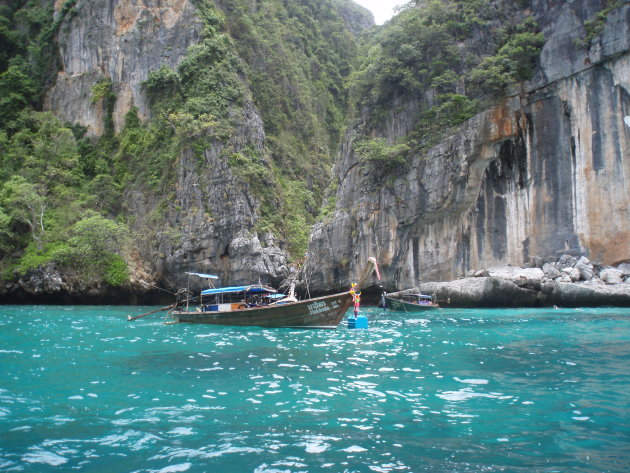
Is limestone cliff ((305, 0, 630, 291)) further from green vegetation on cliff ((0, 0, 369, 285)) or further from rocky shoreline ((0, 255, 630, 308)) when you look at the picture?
green vegetation on cliff ((0, 0, 369, 285))

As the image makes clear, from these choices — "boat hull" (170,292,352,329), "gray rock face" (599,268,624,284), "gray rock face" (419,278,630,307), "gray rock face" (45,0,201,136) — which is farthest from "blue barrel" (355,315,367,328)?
"gray rock face" (45,0,201,136)

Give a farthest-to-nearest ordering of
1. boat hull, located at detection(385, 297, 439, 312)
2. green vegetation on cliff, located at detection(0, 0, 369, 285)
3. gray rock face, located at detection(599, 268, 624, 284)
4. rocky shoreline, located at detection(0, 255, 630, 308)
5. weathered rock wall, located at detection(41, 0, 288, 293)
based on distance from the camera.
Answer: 1. weathered rock wall, located at detection(41, 0, 288, 293)
2. green vegetation on cliff, located at detection(0, 0, 369, 285)
3. boat hull, located at detection(385, 297, 439, 312)
4. gray rock face, located at detection(599, 268, 624, 284)
5. rocky shoreline, located at detection(0, 255, 630, 308)

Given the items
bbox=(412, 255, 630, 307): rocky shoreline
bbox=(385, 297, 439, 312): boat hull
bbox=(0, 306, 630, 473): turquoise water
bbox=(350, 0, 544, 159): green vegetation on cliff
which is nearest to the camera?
bbox=(0, 306, 630, 473): turquoise water

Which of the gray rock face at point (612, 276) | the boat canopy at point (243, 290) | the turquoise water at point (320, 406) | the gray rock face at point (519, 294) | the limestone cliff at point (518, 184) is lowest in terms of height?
the turquoise water at point (320, 406)

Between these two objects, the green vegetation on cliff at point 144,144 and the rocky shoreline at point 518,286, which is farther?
the green vegetation on cliff at point 144,144

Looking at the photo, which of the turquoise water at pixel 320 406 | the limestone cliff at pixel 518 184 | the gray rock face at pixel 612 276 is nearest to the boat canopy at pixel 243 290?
the turquoise water at pixel 320 406

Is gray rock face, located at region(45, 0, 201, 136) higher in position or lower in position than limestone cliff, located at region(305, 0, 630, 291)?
higher

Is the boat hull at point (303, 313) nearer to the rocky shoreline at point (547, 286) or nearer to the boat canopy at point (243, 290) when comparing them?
the boat canopy at point (243, 290)

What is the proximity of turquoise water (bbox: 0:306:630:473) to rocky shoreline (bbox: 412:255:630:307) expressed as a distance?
12373 mm

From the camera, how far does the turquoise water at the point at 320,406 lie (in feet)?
15.8

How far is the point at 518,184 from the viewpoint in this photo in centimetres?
2841

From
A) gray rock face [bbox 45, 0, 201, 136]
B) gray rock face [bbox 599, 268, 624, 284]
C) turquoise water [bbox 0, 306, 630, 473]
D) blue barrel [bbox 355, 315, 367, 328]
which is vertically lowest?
turquoise water [bbox 0, 306, 630, 473]

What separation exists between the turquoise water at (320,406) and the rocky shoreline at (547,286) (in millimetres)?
12373

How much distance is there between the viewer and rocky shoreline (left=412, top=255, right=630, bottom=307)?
2355 centimetres
